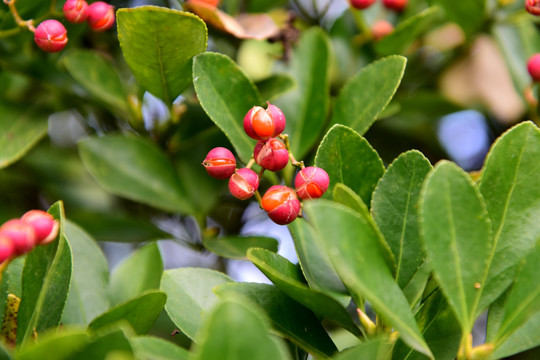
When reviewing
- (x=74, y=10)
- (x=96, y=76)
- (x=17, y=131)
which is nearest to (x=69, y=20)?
(x=74, y=10)

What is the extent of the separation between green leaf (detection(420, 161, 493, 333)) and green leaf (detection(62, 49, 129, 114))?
0.79 m

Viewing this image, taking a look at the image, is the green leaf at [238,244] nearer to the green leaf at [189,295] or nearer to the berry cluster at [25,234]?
the green leaf at [189,295]

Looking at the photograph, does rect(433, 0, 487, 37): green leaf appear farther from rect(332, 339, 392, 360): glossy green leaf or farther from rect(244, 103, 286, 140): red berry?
rect(332, 339, 392, 360): glossy green leaf

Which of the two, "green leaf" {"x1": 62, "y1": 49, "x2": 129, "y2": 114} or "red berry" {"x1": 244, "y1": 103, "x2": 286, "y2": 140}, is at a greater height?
"red berry" {"x1": 244, "y1": 103, "x2": 286, "y2": 140}

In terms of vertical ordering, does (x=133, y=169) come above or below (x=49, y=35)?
below

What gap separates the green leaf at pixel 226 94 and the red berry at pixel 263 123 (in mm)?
81

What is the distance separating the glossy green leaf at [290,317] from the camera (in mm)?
819

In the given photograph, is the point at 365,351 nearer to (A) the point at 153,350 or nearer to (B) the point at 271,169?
(A) the point at 153,350

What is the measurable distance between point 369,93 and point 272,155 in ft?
0.84

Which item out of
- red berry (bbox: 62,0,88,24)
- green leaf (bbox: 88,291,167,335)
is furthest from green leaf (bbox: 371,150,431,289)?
red berry (bbox: 62,0,88,24)

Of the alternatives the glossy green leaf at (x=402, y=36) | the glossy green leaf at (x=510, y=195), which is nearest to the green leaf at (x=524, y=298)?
the glossy green leaf at (x=510, y=195)

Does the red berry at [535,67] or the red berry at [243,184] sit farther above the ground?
the red berry at [535,67]

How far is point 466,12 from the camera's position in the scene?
4.94ft

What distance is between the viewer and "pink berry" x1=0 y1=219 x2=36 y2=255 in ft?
2.40
